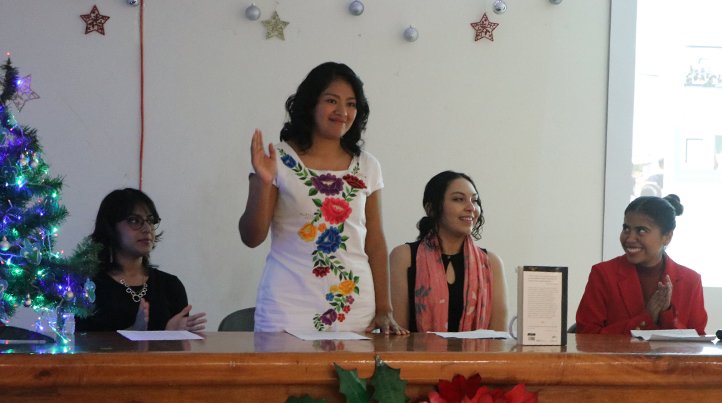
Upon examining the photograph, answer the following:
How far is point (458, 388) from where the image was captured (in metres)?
1.05

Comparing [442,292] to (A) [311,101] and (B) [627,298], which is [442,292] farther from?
(A) [311,101]

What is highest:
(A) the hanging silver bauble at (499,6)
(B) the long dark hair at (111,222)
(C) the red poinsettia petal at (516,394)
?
(A) the hanging silver bauble at (499,6)

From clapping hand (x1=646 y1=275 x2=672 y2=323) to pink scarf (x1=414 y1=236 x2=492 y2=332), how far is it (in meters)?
0.53

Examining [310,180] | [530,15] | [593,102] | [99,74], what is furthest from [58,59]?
[593,102]

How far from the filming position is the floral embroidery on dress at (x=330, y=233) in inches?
69.5

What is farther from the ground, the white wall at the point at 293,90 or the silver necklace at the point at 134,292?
the white wall at the point at 293,90

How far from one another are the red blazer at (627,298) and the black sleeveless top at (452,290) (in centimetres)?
40

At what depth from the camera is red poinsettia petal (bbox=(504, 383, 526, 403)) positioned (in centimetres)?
104

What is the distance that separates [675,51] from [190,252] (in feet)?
7.71

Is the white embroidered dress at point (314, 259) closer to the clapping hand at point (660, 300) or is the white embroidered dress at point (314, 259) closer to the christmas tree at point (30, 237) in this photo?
the christmas tree at point (30, 237)

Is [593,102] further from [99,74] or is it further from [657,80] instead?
[99,74]

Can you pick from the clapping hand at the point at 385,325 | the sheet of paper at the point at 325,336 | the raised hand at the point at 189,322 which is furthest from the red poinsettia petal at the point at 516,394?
the raised hand at the point at 189,322

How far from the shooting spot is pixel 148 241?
2.19 metres

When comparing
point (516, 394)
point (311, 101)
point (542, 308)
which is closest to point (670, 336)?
point (542, 308)
